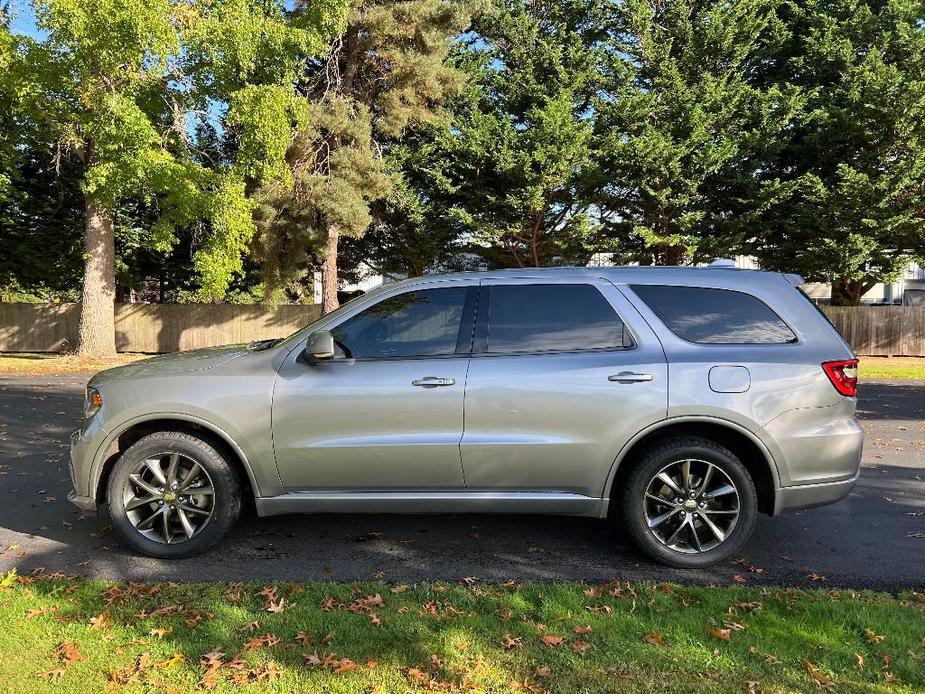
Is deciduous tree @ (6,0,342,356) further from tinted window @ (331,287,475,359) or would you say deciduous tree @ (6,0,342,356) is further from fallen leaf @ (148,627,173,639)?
fallen leaf @ (148,627,173,639)

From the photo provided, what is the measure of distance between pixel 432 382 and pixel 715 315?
1.86 m

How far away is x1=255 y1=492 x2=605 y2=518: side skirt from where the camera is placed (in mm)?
4125

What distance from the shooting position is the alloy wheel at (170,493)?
4238mm

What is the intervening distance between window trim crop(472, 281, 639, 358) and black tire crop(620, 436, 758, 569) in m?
0.68

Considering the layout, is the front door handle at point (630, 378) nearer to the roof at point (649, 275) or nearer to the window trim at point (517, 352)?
the window trim at point (517, 352)

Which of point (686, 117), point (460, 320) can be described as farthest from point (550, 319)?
point (686, 117)

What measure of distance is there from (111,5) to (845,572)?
16842 millimetres

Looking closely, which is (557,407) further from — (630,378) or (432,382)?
(432,382)

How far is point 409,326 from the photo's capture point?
169 inches

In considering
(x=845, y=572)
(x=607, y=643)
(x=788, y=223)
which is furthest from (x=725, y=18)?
(x=607, y=643)

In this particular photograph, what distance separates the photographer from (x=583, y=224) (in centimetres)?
2192

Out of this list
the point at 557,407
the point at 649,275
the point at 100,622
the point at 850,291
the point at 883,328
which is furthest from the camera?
the point at 850,291

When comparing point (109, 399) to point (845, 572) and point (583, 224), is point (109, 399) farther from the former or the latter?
point (583, 224)

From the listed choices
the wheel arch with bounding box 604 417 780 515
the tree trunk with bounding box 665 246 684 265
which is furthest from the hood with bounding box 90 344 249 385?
the tree trunk with bounding box 665 246 684 265
